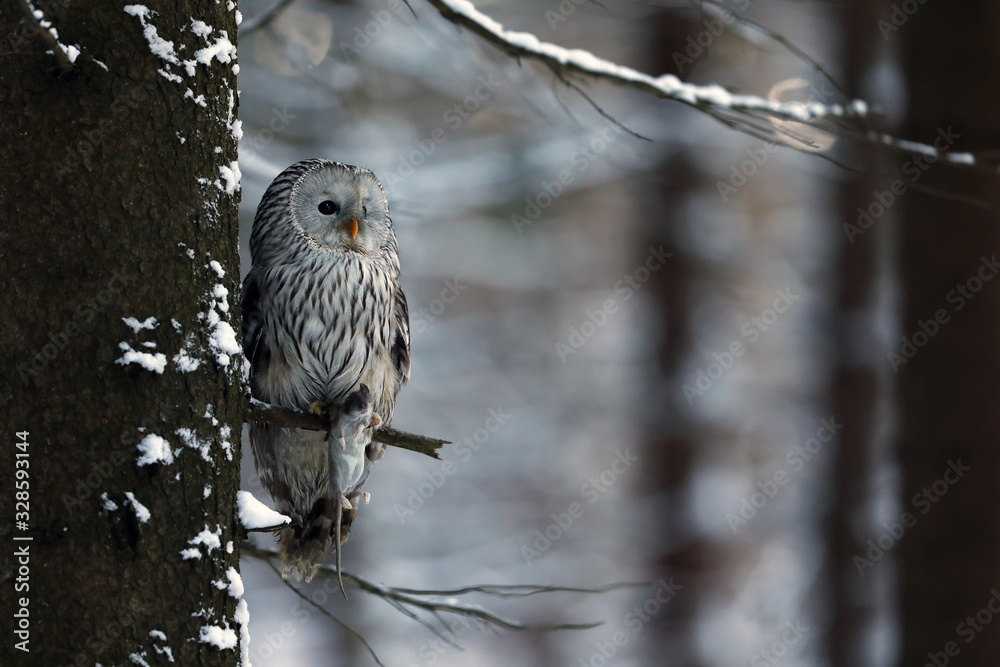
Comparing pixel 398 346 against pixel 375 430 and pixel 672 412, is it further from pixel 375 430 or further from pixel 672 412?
pixel 672 412

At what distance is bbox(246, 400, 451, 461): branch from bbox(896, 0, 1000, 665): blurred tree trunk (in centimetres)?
384

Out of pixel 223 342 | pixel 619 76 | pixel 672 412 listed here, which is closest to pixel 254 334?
pixel 223 342

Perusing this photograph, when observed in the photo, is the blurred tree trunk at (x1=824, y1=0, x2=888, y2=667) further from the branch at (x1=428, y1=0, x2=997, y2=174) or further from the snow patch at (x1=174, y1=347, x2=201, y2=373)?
the snow patch at (x1=174, y1=347, x2=201, y2=373)

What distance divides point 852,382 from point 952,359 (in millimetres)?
3519

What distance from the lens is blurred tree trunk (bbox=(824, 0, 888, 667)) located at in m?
7.77

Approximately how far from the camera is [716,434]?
9289 mm

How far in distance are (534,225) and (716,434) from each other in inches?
127

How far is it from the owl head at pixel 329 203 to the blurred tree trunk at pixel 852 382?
607 cm

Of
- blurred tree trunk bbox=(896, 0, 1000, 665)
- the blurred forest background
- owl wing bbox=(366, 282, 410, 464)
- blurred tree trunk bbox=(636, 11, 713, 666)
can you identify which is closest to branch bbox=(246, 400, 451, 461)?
owl wing bbox=(366, 282, 410, 464)

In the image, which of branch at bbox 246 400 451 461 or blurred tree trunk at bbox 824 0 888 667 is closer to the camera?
branch at bbox 246 400 451 461

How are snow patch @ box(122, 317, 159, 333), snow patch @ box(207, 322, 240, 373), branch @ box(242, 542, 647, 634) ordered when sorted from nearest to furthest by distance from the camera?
snow patch @ box(122, 317, 159, 333) → snow patch @ box(207, 322, 240, 373) → branch @ box(242, 542, 647, 634)

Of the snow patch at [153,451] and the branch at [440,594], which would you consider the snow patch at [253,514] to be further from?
the branch at [440,594]

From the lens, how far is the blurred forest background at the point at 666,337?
16.8 feet

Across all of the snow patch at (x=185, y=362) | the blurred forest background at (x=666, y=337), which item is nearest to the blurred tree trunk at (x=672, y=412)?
the blurred forest background at (x=666, y=337)
